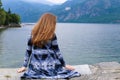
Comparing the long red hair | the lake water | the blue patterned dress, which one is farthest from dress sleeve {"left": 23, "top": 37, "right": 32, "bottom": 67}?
the lake water

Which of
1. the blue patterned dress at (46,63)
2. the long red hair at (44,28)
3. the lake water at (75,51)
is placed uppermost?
the long red hair at (44,28)

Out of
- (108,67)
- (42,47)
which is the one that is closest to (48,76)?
(42,47)

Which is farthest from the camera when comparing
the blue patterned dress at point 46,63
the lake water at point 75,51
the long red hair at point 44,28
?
the lake water at point 75,51

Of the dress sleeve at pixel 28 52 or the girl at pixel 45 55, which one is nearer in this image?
the girl at pixel 45 55

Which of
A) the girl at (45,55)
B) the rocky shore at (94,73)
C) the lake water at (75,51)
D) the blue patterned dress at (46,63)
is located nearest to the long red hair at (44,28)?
the girl at (45,55)

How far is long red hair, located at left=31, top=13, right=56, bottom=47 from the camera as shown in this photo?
7.93 metres

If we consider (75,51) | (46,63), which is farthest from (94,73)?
(75,51)

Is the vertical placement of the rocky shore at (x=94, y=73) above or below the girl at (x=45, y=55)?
below

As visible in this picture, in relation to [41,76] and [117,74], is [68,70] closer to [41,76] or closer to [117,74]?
[41,76]

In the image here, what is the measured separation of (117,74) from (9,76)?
2.56 metres

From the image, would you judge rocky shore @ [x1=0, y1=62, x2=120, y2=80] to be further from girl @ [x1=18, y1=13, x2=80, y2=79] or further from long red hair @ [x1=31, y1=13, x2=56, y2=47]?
long red hair @ [x1=31, y1=13, x2=56, y2=47]

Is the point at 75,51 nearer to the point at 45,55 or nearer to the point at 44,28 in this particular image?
the point at 45,55

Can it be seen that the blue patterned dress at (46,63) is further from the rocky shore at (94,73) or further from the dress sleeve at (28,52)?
the rocky shore at (94,73)

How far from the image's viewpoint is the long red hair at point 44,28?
26.0 ft
